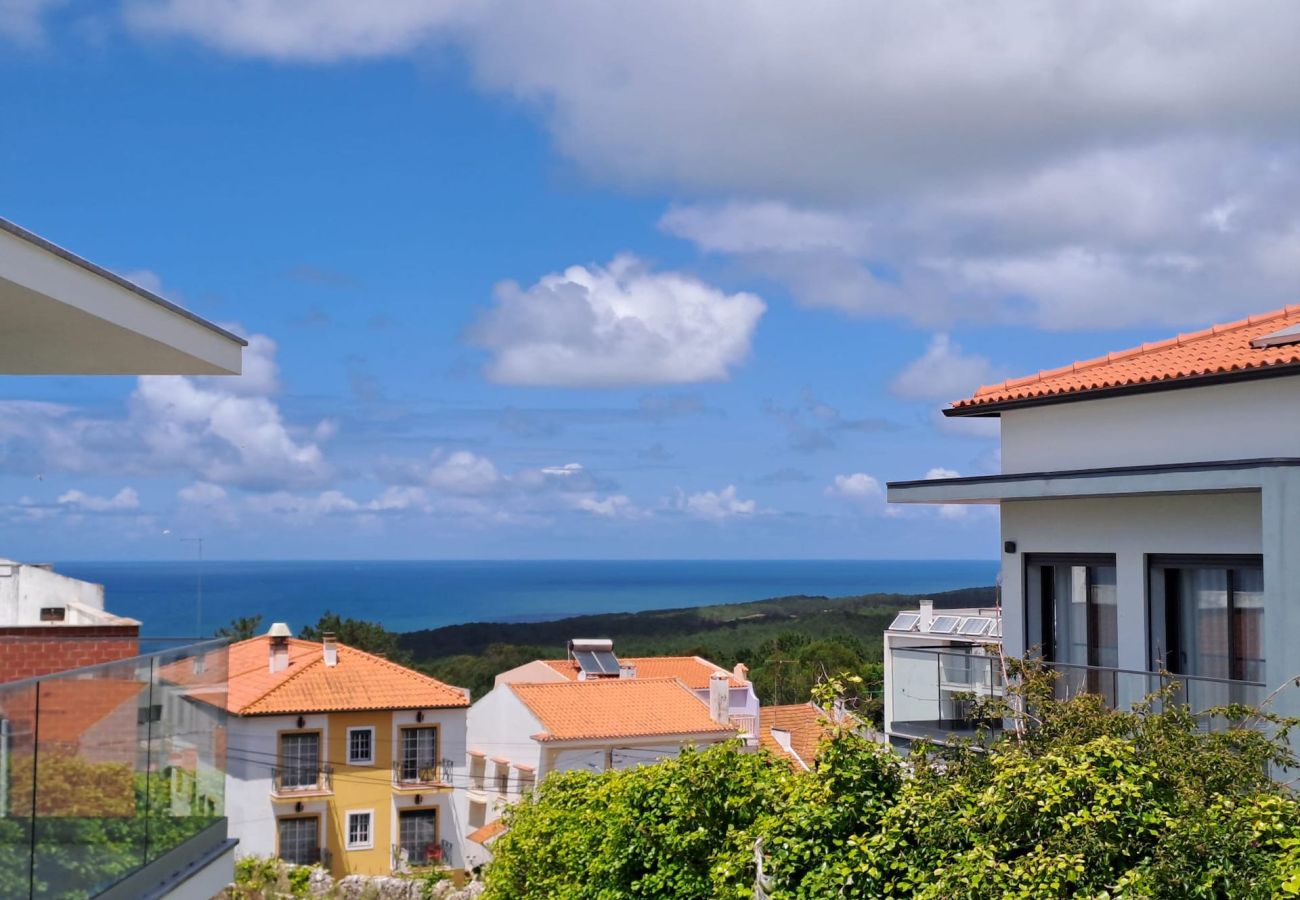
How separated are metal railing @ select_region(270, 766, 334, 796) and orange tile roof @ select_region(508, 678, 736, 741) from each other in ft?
20.2

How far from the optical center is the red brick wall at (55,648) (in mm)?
9141

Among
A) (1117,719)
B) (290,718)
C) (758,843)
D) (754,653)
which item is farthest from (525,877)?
(754,653)

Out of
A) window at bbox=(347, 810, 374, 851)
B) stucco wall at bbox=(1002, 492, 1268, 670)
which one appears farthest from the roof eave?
window at bbox=(347, 810, 374, 851)

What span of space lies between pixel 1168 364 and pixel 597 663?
34445 millimetres

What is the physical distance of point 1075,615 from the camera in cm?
1498

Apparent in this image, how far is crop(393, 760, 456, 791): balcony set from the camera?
40312 mm

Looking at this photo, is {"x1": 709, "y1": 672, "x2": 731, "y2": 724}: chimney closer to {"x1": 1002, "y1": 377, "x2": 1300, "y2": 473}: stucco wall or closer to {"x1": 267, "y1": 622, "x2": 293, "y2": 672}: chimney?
{"x1": 267, "y1": 622, "x2": 293, "y2": 672}: chimney

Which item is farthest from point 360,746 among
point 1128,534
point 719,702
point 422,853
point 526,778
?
point 1128,534

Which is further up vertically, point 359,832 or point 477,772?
point 477,772

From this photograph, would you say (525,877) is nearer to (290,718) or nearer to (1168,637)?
(1168,637)

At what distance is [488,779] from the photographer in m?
40.8

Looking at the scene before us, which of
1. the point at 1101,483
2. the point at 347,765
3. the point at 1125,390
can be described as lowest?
the point at 347,765

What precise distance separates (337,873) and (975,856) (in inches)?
1353

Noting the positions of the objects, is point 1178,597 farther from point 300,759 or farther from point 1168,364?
point 300,759
